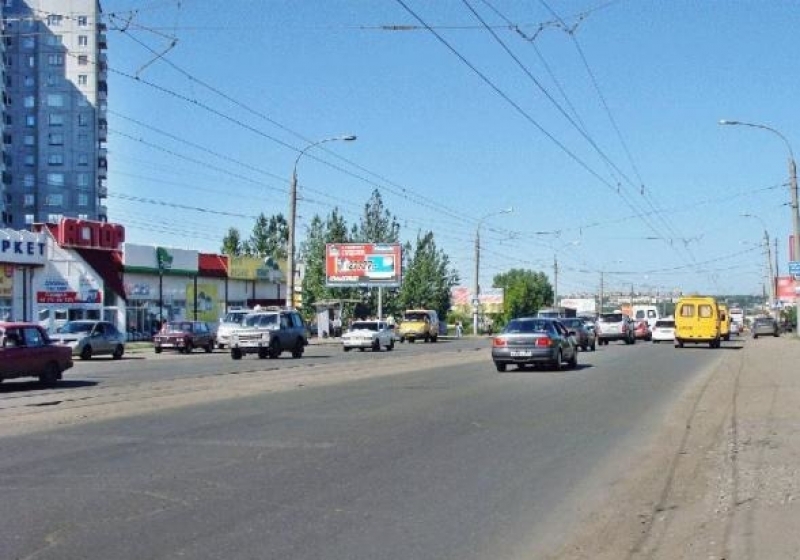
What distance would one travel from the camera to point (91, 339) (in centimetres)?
4112

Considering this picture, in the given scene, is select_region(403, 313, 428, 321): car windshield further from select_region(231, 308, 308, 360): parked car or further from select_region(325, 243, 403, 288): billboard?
select_region(231, 308, 308, 360): parked car

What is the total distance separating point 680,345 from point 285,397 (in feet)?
107

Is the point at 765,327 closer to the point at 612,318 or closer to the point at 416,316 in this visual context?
the point at 612,318

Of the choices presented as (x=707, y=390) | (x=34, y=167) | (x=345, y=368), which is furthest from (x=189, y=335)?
(x=34, y=167)

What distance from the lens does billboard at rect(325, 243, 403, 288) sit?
80438 millimetres

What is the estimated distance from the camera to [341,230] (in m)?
93.5

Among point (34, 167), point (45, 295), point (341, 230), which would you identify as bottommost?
point (45, 295)

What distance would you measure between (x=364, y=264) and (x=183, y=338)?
34526mm

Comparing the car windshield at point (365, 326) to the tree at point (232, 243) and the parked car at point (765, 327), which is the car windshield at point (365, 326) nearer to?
the parked car at point (765, 327)

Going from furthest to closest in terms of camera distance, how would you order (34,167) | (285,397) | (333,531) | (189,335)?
(34,167) < (189,335) < (285,397) < (333,531)

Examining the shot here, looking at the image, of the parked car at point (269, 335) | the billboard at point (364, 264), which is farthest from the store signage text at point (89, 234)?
the billboard at point (364, 264)

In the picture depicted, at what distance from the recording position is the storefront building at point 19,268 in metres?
53.0

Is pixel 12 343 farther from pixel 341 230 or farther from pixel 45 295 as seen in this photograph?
pixel 341 230

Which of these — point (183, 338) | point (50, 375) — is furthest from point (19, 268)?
point (50, 375)
